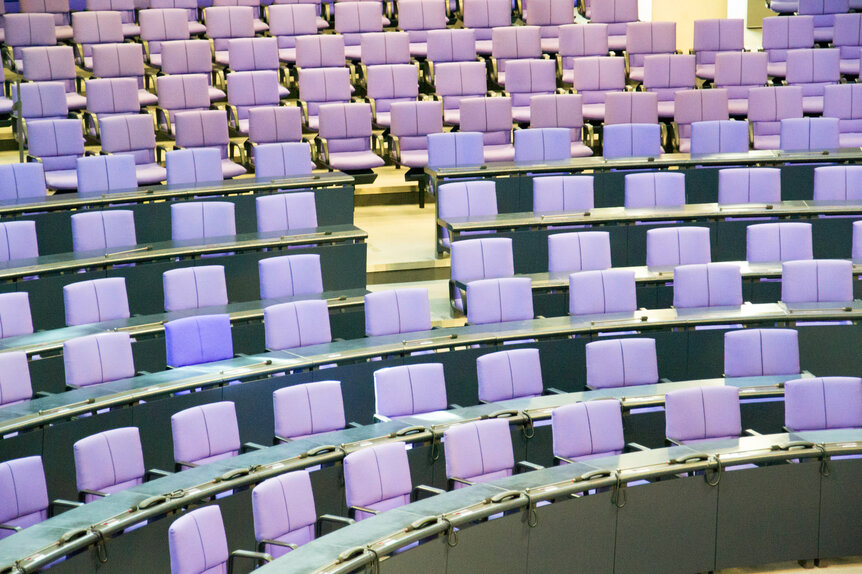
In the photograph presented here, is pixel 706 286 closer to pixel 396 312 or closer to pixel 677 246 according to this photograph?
pixel 677 246

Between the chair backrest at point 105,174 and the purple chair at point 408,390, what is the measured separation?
2533 mm

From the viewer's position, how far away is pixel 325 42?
831cm

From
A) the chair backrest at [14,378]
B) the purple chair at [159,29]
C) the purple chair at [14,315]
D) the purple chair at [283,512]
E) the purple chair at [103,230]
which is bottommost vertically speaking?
the purple chair at [283,512]

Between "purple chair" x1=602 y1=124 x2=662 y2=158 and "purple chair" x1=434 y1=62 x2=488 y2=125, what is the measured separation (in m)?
1.22

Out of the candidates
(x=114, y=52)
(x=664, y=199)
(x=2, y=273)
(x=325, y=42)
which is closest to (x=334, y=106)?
(x=325, y=42)

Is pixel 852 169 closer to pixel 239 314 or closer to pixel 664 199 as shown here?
pixel 664 199

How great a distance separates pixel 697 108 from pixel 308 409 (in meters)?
4.33

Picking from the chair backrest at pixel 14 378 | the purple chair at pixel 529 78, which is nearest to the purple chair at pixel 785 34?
the purple chair at pixel 529 78

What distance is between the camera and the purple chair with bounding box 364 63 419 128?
7961 millimetres

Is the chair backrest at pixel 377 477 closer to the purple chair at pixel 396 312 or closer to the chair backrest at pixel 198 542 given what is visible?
the chair backrest at pixel 198 542

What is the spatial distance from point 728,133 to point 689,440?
10.6 ft

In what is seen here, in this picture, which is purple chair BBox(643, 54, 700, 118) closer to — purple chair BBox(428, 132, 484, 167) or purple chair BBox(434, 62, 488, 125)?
purple chair BBox(434, 62, 488, 125)

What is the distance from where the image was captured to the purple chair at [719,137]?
7332 mm

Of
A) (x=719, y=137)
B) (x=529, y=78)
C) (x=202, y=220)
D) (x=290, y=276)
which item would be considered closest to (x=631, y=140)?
(x=719, y=137)
